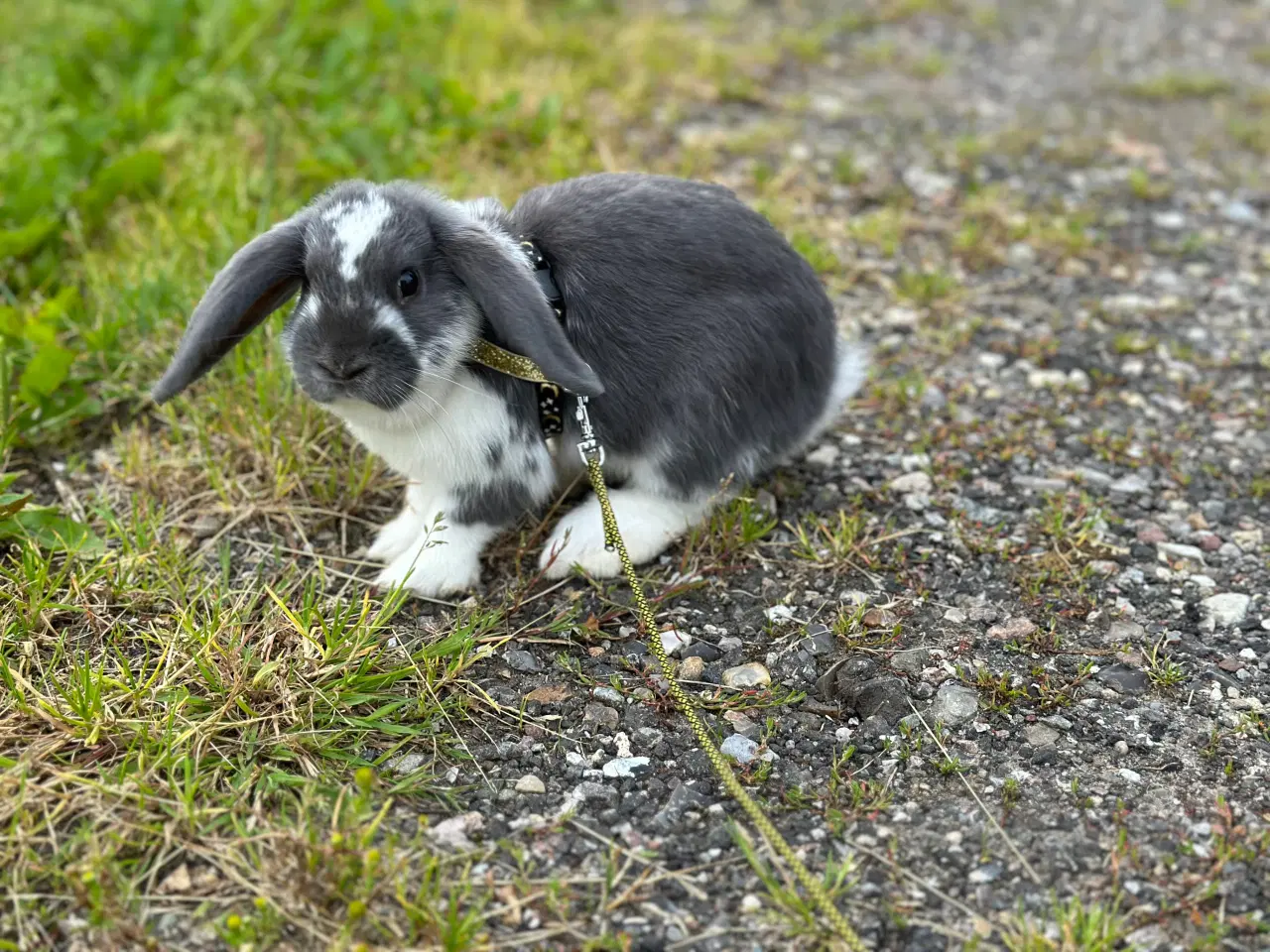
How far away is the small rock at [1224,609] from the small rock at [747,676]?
134 centimetres

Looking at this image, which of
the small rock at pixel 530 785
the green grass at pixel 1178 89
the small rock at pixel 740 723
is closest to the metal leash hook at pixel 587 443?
the small rock at pixel 740 723

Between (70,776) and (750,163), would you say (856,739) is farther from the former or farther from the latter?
(750,163)

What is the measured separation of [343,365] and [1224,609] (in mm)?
2651

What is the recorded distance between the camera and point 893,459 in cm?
440

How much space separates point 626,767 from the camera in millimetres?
3215

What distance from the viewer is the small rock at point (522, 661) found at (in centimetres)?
353

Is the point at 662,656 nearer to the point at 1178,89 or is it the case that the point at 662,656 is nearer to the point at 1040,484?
the point at 1040,484

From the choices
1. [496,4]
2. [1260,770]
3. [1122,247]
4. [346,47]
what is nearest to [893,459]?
[1260,770]

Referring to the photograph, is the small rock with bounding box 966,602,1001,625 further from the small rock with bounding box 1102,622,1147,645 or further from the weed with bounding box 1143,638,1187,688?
the weed with bounding box 1143,638,1187,688

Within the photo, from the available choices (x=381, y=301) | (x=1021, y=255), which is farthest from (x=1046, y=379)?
(x=381, y=301)

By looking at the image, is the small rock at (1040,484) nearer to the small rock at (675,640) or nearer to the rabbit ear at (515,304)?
the small rock at (675,640)

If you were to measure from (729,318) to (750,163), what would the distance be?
2649 mm

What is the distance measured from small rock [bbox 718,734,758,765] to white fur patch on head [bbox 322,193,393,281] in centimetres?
157

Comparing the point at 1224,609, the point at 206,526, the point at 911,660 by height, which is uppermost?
the point at 206,526
